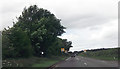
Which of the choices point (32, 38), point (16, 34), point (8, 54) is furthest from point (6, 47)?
point (32, 38)

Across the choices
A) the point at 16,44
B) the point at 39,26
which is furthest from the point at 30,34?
the point at 16,44

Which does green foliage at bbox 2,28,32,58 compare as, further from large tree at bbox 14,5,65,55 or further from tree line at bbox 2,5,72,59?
large tree at bbox 14,5,65,55

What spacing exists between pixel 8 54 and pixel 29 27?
1880 cm

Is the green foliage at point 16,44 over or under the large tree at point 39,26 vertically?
under

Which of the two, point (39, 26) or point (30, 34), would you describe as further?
point (39, 26)

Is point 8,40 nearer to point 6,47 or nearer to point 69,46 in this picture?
point 6,47

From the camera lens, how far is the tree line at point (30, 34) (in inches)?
1379

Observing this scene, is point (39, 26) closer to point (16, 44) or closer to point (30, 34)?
point (30, 34)

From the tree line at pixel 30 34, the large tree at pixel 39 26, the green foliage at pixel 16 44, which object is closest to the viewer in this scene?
the green foliage at pixel 16 44

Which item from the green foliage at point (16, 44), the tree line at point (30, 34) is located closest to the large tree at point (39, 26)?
the tree line at point (30, 34)

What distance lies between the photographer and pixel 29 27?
50.9m

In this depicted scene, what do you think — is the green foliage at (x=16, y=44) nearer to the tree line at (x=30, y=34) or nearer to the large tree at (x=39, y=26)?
the tree line at (x=30, y=34)

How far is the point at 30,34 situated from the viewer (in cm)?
4766

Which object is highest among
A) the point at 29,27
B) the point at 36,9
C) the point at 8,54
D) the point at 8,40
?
the point at 36,9
